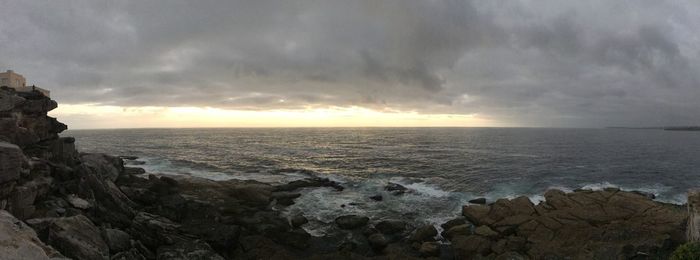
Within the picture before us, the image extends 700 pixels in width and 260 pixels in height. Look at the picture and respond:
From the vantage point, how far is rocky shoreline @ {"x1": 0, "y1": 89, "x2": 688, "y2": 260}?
64.8 feet

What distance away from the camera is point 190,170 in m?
60.8

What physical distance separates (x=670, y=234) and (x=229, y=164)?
214ft

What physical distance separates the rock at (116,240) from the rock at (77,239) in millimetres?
504

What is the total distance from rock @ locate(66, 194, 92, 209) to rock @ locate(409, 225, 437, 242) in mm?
24073

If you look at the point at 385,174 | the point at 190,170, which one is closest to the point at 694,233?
the point at 385,174

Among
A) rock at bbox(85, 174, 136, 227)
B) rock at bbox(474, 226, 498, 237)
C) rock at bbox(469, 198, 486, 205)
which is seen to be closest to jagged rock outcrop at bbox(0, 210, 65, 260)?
rock at bbox(85, 174, 136, 227)

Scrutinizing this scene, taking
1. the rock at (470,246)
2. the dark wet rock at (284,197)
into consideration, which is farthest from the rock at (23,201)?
the rock at (470,246)

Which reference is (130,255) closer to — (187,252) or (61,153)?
(187,252)

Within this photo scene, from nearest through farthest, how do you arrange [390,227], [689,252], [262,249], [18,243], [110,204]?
[18,243]
[689,252]
[262,249]
[110,204]
[390,227]

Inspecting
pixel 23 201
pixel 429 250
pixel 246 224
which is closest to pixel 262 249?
pixel 246 224

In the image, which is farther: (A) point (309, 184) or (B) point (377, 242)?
(A) point (309, 184)

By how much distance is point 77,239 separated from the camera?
1691 centimetres

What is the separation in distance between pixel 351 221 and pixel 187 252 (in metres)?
14.2

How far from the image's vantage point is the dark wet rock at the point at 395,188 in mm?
43781
